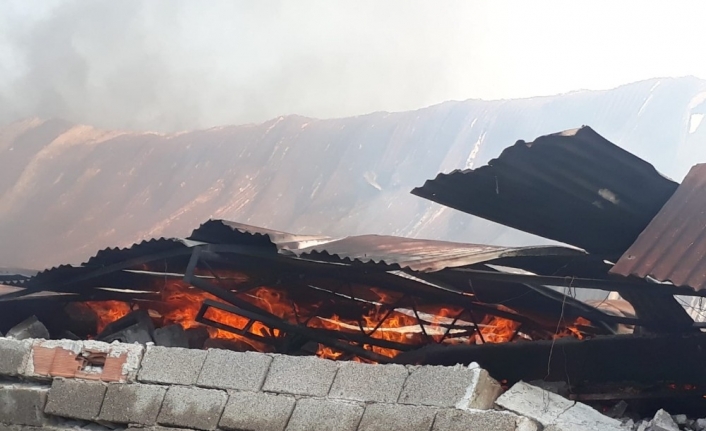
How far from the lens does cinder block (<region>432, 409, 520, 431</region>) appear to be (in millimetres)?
3426

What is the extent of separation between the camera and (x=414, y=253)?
4.80 meters

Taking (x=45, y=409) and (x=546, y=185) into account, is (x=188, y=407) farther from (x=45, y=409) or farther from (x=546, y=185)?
(x=546, y=185)

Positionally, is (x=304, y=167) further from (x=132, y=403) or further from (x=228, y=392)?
(x=228, y=392)

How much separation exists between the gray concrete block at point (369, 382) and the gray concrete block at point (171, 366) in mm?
1066

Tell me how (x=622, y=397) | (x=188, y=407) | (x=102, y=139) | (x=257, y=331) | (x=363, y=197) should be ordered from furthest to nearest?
(x=102, y=139) → (x=363, y=197) → (x=257, y=331) → (x=622, y=397) → (x=188, y=407)

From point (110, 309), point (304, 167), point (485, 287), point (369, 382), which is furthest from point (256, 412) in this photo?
point (304, 167)

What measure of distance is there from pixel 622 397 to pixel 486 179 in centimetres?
196

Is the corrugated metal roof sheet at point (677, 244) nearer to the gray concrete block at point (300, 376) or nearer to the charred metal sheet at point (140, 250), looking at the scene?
the gray concrete block at point (300, 376)

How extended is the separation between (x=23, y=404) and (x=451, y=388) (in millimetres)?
3280

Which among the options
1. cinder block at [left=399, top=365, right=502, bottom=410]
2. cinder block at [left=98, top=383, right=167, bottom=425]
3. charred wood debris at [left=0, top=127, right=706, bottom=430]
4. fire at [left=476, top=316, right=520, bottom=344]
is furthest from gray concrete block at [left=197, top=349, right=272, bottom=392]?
fire at [left=476, top=316, right=520, bottom=344]

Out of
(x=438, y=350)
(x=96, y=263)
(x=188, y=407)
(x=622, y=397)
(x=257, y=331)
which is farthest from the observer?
(x=257, y=331)

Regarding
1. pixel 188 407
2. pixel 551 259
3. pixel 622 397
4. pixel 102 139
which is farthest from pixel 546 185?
pixel 102 139

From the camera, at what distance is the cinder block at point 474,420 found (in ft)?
11.2

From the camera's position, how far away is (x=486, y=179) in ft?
13.5
